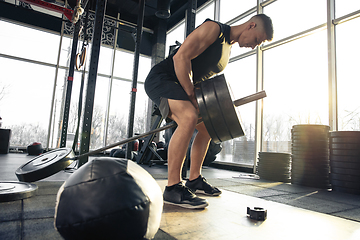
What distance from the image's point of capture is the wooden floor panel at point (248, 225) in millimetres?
897

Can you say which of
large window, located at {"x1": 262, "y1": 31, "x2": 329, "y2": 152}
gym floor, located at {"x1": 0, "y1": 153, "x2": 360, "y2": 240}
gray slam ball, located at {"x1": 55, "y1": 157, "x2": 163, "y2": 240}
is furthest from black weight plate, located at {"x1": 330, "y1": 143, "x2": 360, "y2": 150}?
gray slam ball, located at {"x1": 55, "y1": 157, "x2": 163, "y2": 240}

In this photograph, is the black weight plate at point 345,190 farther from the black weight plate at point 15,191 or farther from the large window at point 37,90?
the large window at point 37,90

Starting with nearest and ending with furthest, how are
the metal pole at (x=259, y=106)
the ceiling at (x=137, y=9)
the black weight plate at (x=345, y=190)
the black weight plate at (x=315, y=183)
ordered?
the black weight plate at (x=345, y=190), the black weight plate at (x=315, y=183), the metal pole at (x=259, y=106), the ceiling at (x=137, y=9)

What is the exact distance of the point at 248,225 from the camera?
3.32 feet

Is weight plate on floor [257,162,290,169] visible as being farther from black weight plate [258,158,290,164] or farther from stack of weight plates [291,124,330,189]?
stack of weight plates [291,124,330,189]

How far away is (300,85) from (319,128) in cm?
135

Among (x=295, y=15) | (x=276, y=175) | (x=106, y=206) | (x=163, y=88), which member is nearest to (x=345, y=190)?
(x=276, y=175)

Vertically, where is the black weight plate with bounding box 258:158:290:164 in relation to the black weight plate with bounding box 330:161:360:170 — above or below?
below

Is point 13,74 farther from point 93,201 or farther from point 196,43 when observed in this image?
point 93,201

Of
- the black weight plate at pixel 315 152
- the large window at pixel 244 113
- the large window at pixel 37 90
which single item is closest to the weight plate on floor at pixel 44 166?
the black weight plate at pixel 315 152

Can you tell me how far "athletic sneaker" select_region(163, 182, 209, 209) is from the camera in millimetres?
1253

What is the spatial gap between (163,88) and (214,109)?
392 mm

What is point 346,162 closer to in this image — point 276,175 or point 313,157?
point 313,157

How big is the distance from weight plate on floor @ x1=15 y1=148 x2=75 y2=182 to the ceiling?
608 centimetres
